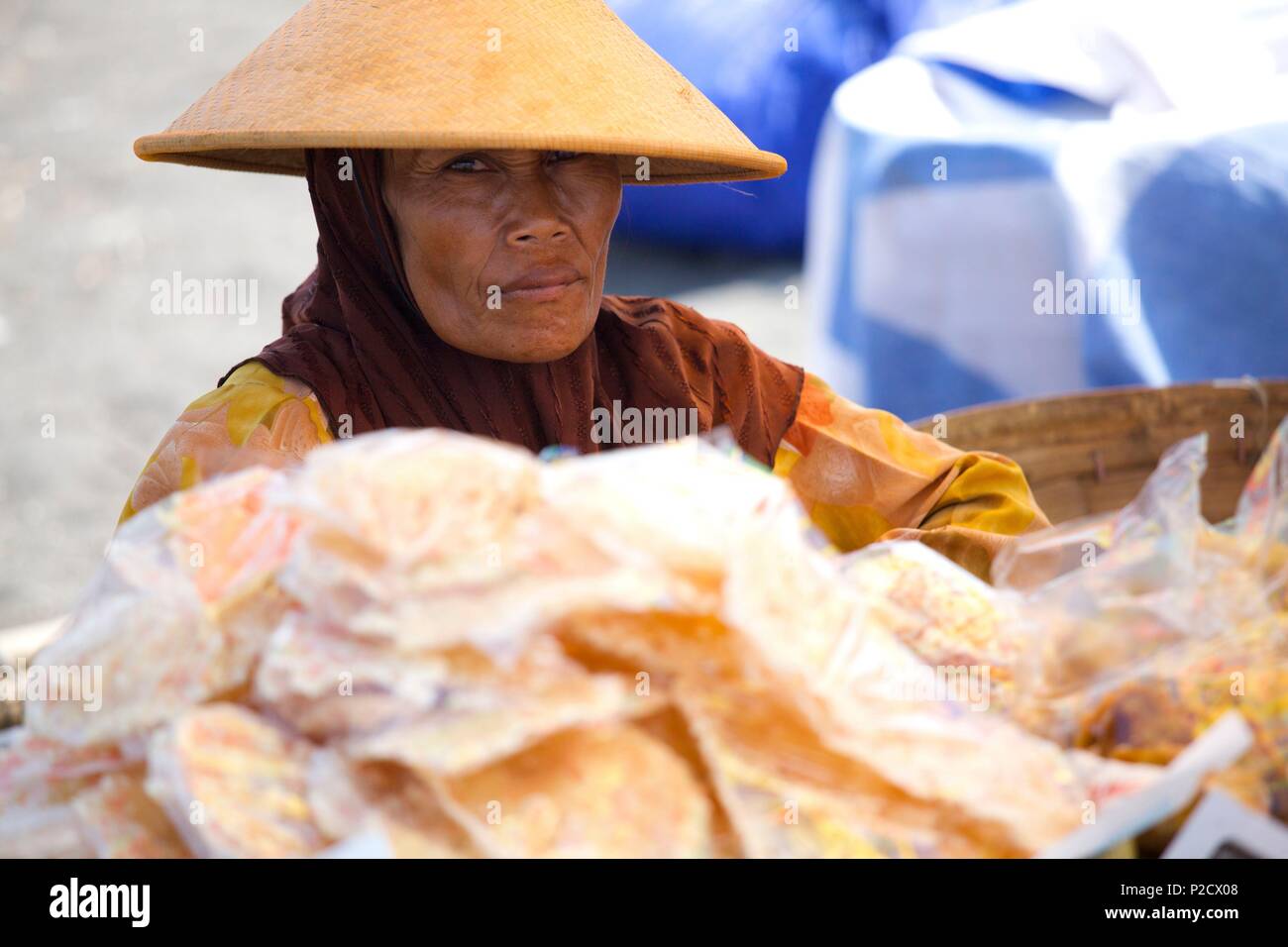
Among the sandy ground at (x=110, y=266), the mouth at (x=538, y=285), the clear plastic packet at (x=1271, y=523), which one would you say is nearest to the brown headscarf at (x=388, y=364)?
the mouth at (x=538, y=285)

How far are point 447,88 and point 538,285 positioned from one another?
0.23 m

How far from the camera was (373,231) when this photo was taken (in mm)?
1333

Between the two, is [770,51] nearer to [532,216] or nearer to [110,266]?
[110,266]

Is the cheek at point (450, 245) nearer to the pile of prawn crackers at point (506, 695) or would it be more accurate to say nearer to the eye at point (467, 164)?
the eye at point (467, 164)

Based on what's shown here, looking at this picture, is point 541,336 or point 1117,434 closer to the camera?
point 541,336

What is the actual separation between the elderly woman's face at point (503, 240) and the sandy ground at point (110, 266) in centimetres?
188

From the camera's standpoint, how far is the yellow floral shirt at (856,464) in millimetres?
1210

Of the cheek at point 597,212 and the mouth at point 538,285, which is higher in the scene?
the cheek at point 597,212

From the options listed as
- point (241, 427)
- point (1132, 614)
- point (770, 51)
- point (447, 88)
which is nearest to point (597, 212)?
point (447, 88)

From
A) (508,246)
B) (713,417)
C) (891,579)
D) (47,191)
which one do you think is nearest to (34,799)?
(891,579)

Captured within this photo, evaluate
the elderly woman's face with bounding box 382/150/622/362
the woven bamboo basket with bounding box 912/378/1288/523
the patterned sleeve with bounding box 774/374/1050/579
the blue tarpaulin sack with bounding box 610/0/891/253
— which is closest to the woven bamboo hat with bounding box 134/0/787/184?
the elderly woman's face with bounding box 382/150/622/362

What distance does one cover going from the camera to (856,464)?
1.51 metres

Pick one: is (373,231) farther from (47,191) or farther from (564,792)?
(47,191)
